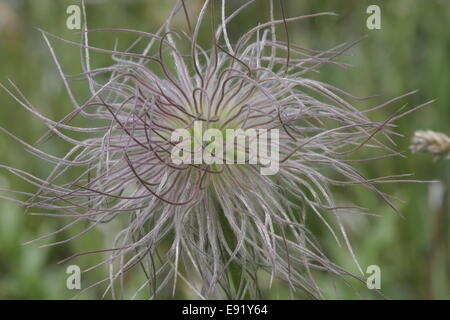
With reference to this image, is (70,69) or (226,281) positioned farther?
(70,69)

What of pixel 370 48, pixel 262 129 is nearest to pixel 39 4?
pixel 370 48

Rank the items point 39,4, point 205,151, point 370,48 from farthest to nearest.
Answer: point 39,4
point 370,48
point 205,151

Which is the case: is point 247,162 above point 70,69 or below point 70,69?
below
